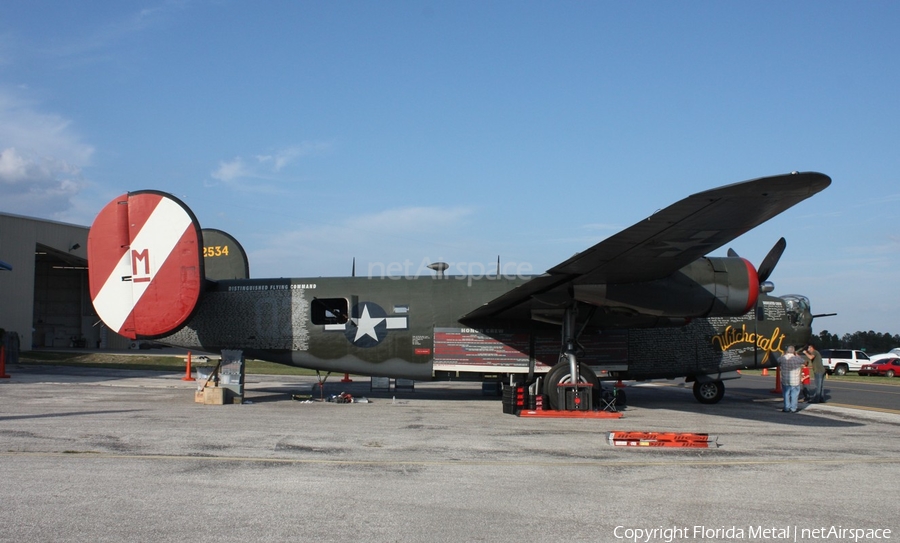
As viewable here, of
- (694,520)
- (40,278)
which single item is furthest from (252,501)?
(40,278)

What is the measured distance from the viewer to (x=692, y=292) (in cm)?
1323

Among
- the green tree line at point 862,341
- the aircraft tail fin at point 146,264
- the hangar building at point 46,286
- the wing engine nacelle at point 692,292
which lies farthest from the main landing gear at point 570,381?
the green tree line at point 862,341

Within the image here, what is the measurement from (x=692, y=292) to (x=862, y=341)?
9521cm

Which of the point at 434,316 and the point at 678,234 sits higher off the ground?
the point at 678,234

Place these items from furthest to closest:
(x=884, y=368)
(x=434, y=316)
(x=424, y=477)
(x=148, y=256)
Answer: (x=884, y=368) → (x=434, y=316) → (x=148, y=256) → (x=424, y=477)

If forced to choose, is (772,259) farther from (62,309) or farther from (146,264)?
(62,309)

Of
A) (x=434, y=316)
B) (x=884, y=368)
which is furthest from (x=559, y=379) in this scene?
(x=884, y=368)

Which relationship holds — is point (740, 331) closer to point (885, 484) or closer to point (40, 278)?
point (885, 484)

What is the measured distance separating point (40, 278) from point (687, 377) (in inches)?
2081

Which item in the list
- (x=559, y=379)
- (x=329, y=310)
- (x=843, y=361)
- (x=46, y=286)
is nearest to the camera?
(x=559, y=379)

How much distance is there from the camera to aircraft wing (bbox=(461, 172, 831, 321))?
331 inches

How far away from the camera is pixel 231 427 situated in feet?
37.4

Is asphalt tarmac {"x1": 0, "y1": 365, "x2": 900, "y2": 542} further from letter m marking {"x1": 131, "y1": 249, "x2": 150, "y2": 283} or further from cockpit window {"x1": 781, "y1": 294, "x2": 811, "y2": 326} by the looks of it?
cockpit window {"x1": 781, "y1": 294, "x2": 811, "y2": 326}

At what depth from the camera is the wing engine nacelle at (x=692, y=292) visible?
42.5 ft
